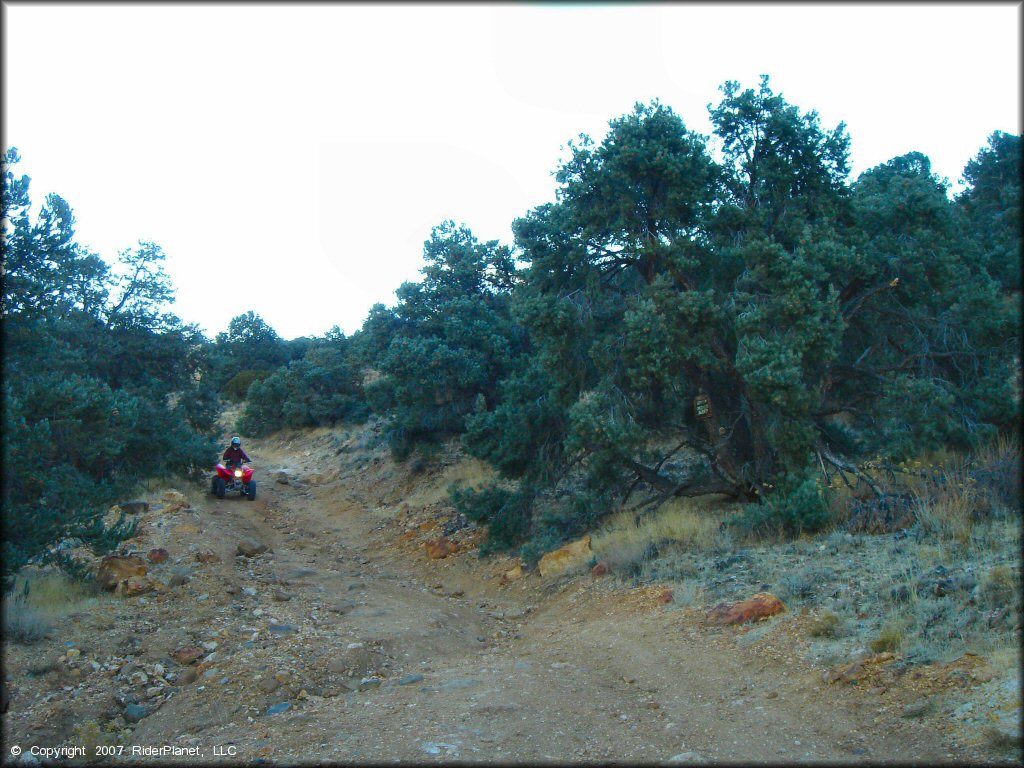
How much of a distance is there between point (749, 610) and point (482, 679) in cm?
285

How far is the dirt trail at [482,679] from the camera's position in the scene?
5.59m

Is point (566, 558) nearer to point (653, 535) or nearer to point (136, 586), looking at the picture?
point (653, 535)

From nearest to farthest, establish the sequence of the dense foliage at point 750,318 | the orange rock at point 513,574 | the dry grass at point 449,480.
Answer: the dense foliage at point 750,318 < the orange rock at point 513,574 < the dry grass at point 449,480

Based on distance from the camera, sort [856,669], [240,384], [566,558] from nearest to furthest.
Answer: [856,669] < [566,558] < [240,384]

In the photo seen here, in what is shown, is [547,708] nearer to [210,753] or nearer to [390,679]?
[390,679]

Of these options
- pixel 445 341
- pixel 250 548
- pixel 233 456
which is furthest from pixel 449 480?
pixel 250 548

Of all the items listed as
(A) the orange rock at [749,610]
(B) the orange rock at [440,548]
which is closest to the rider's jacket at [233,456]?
(B) the orange rock at [440,548]

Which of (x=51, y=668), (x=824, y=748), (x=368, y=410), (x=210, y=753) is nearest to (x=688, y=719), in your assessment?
(x=824, y=748)

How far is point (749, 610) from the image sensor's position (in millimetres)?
8148

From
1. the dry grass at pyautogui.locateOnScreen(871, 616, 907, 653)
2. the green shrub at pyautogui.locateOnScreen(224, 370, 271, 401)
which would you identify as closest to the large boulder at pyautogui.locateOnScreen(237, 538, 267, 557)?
the dry grass at pyautogui.locateOnScreen(871, 616, 907, 653)

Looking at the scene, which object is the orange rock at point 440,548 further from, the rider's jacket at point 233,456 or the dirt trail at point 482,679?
the rider's jacket at point 233,456

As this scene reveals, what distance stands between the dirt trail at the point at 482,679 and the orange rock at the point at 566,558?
24 cm

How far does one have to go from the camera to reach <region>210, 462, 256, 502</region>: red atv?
20344 mm

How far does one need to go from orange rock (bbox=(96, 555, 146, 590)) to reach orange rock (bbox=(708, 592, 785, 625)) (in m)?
7.63
